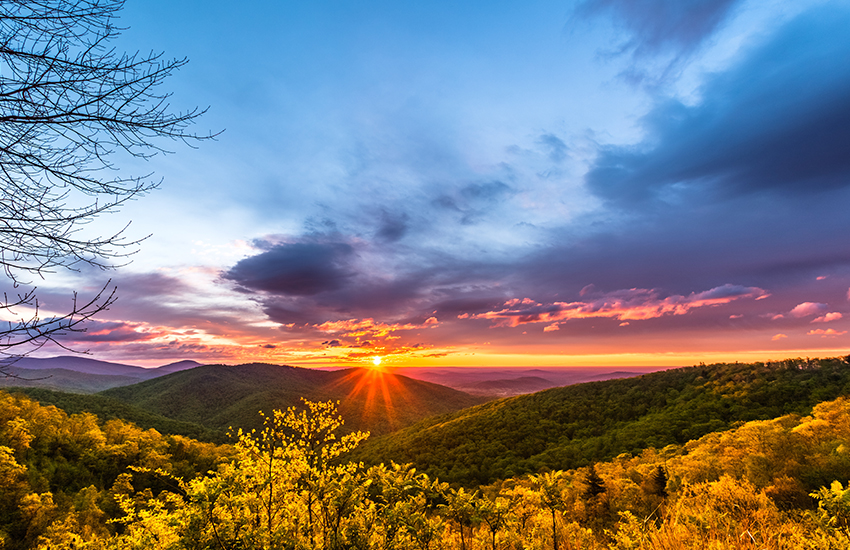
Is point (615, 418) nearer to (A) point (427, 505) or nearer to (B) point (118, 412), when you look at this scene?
(A) point (427, 505)

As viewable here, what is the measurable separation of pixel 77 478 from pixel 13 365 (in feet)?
220

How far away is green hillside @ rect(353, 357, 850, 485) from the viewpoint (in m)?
56.6

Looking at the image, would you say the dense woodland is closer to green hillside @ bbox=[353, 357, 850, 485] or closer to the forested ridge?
the forested ridge

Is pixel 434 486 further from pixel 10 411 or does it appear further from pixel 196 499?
pixel 10 411

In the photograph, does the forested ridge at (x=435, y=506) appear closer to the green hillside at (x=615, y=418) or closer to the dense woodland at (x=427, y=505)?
the dense woodland at (x=427, y=505)

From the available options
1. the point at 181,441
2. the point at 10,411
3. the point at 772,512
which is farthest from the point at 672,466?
the point at 10,411

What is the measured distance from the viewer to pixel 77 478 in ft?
151

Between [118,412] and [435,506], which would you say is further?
[118,412]

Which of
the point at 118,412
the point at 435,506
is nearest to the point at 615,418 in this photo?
the point at 435,506

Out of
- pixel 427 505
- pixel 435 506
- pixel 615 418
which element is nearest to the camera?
pixel 427 505

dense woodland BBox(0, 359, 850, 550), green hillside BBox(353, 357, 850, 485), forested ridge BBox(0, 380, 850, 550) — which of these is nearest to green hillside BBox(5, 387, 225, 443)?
green hillside BBox(353, 357, 850, 485)

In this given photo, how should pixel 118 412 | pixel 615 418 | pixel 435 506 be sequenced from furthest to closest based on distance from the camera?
pixel 118 412 < pixel 615 418 < pixel 435 506

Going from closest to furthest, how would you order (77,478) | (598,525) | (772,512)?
(772,512), (598,525), (77,478)

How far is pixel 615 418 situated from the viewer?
74.9 m
